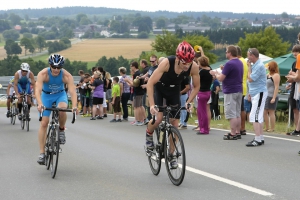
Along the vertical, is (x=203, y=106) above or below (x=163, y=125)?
below

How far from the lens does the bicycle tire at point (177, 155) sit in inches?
329

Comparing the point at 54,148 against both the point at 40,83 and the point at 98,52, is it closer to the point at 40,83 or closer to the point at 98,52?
the point at 40,83

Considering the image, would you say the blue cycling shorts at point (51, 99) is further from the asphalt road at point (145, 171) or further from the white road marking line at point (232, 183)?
the white road marking line at point (232, 183)

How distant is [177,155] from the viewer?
28.1 ft

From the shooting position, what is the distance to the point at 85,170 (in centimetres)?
1040

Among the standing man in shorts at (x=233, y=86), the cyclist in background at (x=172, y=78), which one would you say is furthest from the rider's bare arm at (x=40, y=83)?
the standing man in shorts at (x=233, y=86)

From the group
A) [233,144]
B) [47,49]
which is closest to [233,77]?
[233,144]

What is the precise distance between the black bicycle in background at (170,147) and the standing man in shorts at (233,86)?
469 cm

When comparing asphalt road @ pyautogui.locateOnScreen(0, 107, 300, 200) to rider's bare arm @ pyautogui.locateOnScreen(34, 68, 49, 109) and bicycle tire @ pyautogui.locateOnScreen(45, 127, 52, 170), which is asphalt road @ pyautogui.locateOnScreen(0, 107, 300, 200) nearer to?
bicycle tire @ pyautogui.locateOnScreen(45, 127, 52, 170)

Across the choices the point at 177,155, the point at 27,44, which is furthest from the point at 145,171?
the point at 27,44

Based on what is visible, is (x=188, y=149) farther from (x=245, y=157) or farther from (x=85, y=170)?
(x=85, y=170)

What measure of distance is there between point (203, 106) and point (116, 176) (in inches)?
249

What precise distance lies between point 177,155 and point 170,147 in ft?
0.95

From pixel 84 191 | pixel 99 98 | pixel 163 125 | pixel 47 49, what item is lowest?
pixel 47 49
